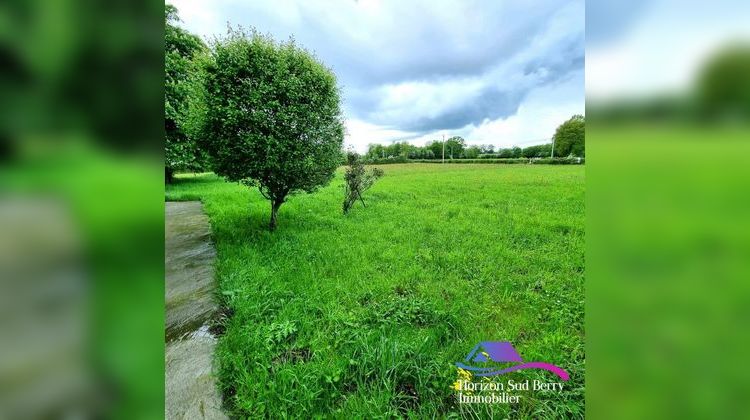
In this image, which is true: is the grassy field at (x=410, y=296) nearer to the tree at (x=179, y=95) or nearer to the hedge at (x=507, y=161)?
the hedge at (x=507, y=161)

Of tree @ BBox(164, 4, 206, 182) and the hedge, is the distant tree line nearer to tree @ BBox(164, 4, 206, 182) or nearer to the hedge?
the hedge

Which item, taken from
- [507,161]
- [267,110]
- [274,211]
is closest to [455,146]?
[507,161]

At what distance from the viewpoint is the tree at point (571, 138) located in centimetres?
203

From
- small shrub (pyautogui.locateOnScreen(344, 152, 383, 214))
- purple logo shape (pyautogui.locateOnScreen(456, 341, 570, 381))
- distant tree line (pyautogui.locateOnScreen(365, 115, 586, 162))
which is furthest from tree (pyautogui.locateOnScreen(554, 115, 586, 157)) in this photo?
small shrub (pyautogui.locateOnScreen(344, 152, 383, 214))

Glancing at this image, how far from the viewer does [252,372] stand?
2127 mm

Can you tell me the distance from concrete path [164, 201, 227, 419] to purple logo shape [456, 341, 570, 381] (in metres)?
1.88

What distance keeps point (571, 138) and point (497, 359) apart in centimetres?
187

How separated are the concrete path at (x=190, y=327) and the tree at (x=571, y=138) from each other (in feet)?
9.63

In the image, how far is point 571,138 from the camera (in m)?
2.16

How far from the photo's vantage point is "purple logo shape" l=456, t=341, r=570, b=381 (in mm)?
2160

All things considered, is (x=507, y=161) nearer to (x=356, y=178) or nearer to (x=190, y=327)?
(x=356, y=178)
